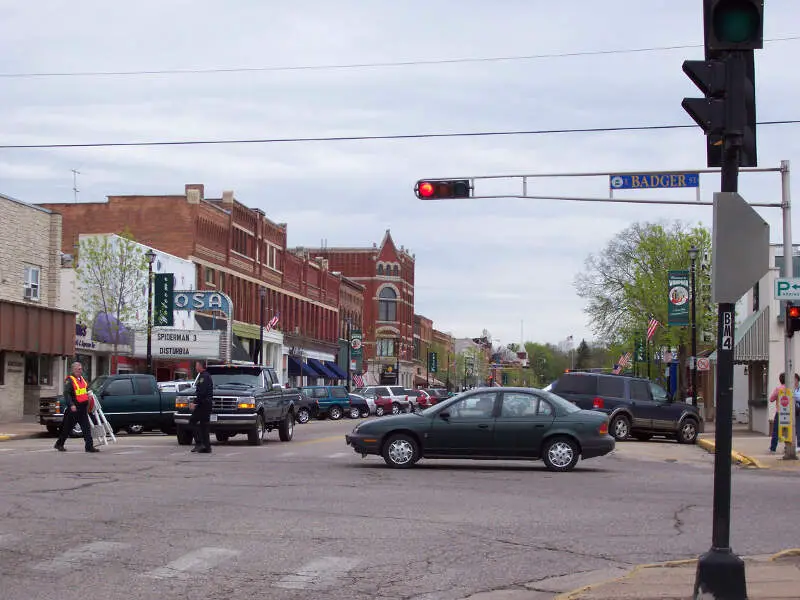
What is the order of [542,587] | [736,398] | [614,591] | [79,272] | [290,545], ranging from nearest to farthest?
1. [614,591]
2. [542,587]
3. [290,545]
4. [79,272]
5. [736,398]

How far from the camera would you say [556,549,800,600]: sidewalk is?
8242mm

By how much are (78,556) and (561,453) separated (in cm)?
1178

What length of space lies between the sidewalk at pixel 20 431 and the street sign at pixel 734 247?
27223mm

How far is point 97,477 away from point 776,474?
40.9ft

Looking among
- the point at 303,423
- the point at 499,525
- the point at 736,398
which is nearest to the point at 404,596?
the point at 499,525

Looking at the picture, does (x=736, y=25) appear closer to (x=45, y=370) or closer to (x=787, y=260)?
(x=787, y=260)

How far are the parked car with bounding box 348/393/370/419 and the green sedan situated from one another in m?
39.9

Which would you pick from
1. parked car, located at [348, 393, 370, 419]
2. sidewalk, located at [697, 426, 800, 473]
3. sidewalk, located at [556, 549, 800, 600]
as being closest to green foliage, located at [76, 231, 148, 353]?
parked car, located at [348, 393, 370, 419]

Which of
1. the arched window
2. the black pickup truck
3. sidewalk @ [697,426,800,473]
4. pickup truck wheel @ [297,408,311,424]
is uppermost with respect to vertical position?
the arched window

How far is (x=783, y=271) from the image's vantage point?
23.6 metres

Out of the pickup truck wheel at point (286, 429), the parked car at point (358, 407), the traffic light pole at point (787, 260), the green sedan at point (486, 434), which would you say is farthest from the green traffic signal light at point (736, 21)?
the parked car at point (358, 407)

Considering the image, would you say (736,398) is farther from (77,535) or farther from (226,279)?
(77,535)

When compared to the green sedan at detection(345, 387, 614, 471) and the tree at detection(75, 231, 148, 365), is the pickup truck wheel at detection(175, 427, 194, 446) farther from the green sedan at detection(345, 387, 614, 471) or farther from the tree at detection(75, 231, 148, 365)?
the tree at detection(75, 231, 148, 365)

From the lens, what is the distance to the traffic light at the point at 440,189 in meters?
24.0
